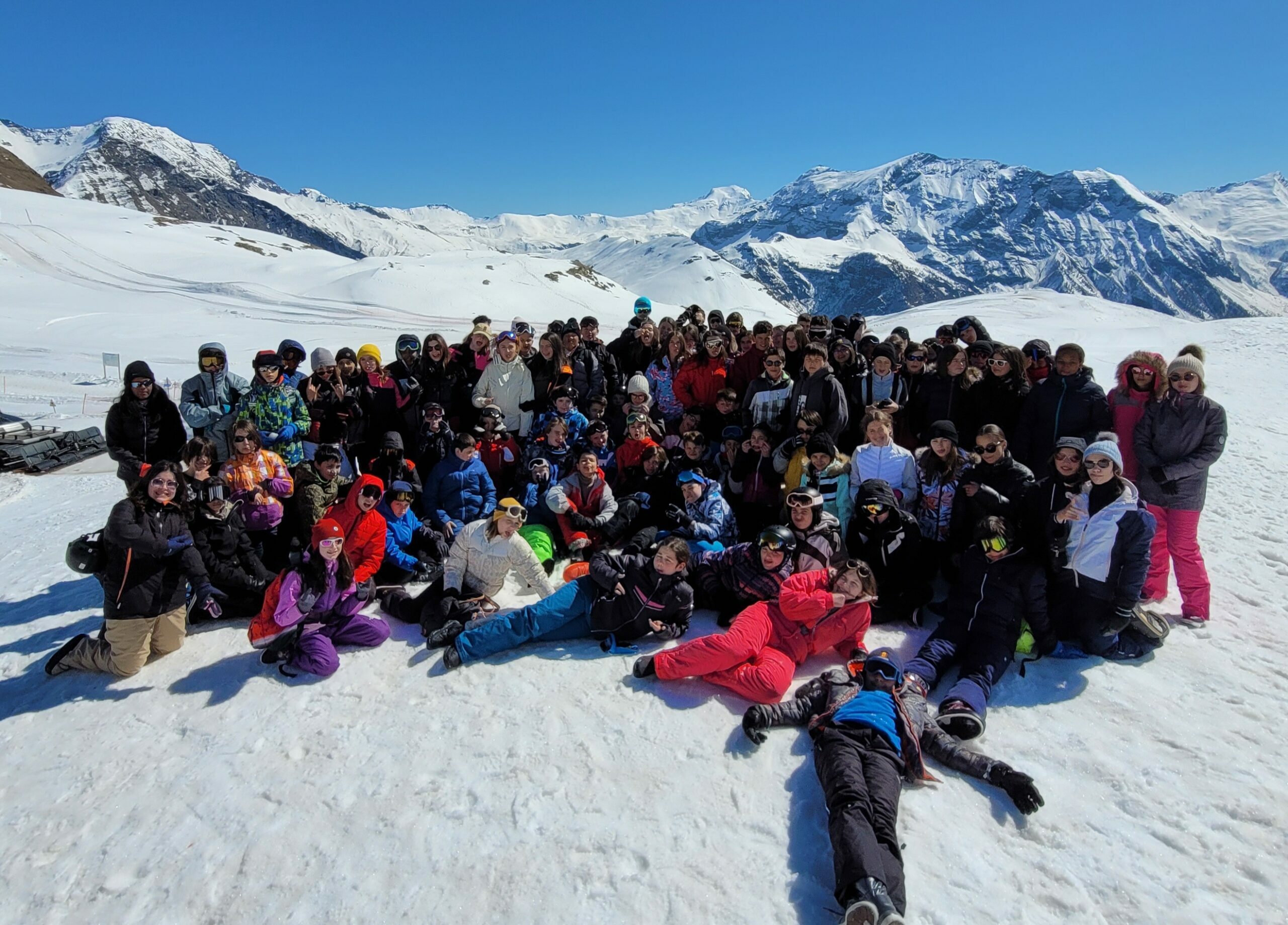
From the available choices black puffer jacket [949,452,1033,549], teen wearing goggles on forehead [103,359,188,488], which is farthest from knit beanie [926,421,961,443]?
teen wearing goggles on forehead [103,359,188,488]

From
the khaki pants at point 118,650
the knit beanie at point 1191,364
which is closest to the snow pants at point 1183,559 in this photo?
the knit beanie at point 1191,364

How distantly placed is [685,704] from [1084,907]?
2.41m

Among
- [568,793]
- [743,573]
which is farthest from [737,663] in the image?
[568,793]

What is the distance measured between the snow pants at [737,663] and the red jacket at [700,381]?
13.1 feet

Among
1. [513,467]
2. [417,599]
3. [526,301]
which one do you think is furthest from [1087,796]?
[526,301]

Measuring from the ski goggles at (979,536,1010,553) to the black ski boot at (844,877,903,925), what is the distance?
2.71 m

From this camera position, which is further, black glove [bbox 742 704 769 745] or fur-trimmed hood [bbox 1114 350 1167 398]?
fur-trimmed hood [bbox 1114 350 1167 398]

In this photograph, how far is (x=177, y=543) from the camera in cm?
491

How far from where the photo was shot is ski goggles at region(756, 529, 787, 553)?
511 cm

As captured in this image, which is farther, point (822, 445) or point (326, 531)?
point (822, 445)

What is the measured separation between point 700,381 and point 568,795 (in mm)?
5531

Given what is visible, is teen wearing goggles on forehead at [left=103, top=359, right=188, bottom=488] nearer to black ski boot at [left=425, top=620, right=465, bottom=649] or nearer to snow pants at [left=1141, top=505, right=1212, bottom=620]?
black ski boot at [left=425, top=620, right=465, bottom=649]

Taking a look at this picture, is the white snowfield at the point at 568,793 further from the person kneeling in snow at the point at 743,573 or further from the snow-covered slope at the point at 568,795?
the person kneeling in snow at the point at 743,573

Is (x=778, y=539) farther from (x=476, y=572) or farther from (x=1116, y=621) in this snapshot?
(x=476, y=572)
